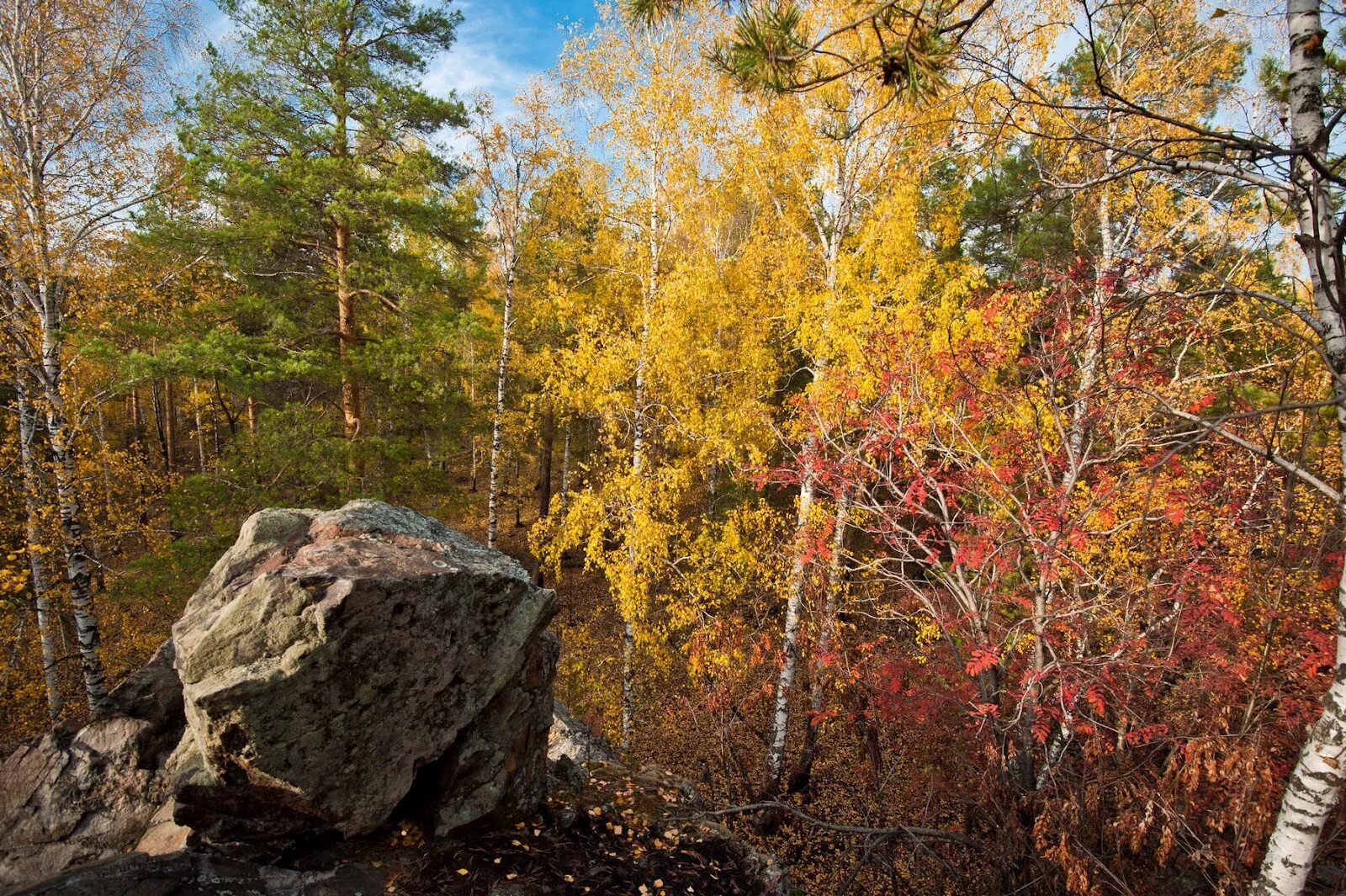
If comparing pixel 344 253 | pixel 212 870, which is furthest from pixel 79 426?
pixel 212 870

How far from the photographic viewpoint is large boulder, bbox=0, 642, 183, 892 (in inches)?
194

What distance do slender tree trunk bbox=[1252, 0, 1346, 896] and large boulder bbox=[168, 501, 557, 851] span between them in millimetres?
4512

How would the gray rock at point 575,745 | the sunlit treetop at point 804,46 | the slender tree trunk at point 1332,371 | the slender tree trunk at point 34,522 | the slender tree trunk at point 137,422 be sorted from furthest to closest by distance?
the slender tree trunk at point 137,422 < the slender tree trunk at point 34,522 < the gray rock at point 575,745 < the slender tree trunk at point 1332,371 < the sunlit treetop at point 804,46

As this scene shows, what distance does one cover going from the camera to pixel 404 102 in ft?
29.9

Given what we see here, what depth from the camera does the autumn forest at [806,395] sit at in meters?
4.48

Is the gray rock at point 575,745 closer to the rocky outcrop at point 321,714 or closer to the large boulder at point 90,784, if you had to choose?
the rocky outcrop at point 321,714

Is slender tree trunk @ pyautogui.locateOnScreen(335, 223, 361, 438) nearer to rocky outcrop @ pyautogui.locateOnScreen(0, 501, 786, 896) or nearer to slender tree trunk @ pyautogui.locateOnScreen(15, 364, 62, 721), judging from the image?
slender tree trunk @ pyautogui.locateOnScreen(15, 364, 62, 721)

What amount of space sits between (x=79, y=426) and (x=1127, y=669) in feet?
37.2

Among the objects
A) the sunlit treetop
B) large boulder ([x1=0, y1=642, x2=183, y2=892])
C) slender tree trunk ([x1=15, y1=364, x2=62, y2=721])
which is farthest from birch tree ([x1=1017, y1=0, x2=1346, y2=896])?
slender tree trunk ([x1=15, y1=364, x2=62, y2=721])

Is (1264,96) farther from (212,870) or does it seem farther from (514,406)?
(514,406)

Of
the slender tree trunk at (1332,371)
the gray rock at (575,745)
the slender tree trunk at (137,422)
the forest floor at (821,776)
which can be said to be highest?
the slender tree trunk at (1332,371)

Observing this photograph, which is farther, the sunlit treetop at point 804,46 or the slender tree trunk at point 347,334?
the slender tree trunk at point 347,334

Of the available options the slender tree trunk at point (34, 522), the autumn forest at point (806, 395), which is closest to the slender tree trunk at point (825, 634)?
the autumn forest at point (806, 395)

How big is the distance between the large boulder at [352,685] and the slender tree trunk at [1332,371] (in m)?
4.51
